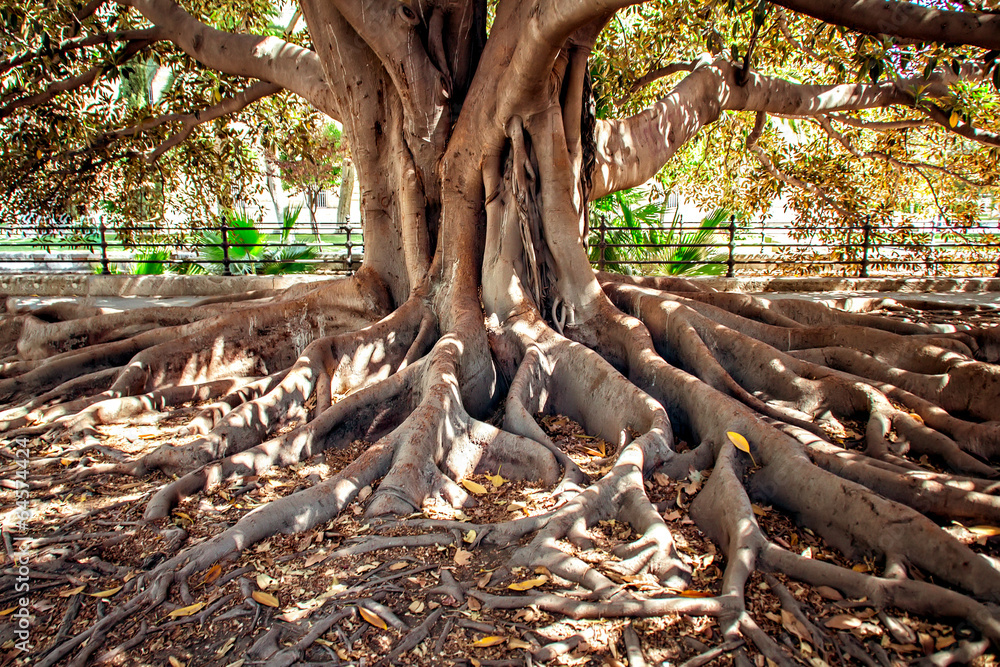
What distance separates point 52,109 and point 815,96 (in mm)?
7925

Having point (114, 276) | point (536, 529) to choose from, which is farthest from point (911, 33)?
point (114, 276)

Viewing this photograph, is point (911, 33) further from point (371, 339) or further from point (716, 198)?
point (716, 198)

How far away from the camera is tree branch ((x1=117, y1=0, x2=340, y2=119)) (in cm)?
556

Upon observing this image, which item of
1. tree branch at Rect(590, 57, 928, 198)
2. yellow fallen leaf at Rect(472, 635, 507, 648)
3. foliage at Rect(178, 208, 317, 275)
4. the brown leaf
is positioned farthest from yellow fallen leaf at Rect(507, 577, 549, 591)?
foliage at Rect(178, 208, 317, 275)

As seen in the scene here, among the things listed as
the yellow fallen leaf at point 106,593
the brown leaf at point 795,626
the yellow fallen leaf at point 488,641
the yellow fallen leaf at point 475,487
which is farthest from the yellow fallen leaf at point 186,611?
the brown leaf at point 795,626

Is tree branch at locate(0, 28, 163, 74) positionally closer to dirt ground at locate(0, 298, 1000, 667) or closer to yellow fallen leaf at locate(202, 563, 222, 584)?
dirt ground at locate(0, 298, 1000, 667)

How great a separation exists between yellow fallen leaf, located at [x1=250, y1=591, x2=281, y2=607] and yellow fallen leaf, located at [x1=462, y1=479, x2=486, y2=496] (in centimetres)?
114

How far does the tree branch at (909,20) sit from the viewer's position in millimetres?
2584

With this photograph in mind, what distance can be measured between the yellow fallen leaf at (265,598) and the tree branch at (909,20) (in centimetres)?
332

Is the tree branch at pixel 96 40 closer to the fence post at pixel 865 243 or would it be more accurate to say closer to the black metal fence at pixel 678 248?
the black metal fence at pixel 678 248

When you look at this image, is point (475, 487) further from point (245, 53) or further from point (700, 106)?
point (245, 53)

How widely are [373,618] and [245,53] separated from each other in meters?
5.22

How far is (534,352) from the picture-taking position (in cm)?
415

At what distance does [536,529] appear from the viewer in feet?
8.77
